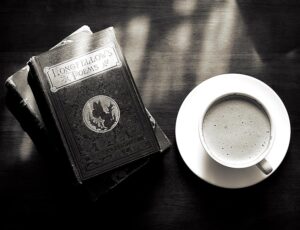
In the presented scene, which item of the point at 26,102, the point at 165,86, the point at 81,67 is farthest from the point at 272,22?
the point at 26,102

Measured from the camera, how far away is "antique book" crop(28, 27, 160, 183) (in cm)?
89

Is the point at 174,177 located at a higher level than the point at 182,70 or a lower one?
lower

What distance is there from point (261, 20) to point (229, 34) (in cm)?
8

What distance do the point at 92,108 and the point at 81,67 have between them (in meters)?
0.09

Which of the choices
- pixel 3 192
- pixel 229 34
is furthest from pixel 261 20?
pixel 3 192

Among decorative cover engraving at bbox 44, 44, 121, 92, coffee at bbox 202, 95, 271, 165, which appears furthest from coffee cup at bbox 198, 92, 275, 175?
decorative cover engraving at bbox 44, 44, 121, 92

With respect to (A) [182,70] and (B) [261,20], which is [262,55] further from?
(A) [182,70]

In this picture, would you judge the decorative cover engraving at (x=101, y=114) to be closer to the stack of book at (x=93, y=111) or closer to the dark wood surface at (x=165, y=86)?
the stack of book at (x=93, y=111)

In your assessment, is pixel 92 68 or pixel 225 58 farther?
pixel 225 58

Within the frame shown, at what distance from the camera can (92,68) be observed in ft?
2.98

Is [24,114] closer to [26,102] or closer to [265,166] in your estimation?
[26,102]

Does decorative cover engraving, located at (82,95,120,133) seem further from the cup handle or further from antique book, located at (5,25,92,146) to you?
the cup handle

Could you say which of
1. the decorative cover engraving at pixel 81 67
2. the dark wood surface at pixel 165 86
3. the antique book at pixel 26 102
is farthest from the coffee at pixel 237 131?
the antique book at pixel 26 102

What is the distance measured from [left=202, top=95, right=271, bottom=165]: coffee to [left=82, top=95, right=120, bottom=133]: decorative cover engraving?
0.19 meters
